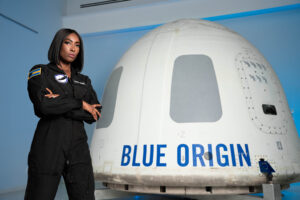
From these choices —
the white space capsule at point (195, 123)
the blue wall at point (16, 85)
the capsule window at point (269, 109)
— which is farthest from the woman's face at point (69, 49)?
the blue wall at point (16, 85)

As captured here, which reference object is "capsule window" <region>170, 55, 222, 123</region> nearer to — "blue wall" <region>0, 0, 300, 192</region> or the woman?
the woman

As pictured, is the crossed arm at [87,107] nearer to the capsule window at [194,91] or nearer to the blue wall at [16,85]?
the capsule window at [194,91]

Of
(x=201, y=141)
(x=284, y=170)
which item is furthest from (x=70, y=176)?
(x=284, y=170)

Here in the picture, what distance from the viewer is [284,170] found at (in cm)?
201

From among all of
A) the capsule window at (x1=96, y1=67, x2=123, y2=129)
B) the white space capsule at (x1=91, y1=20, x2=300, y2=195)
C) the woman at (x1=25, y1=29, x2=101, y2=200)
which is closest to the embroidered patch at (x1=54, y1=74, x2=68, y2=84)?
the woman at (x1=25, y1=29, x2=101, y2=200)

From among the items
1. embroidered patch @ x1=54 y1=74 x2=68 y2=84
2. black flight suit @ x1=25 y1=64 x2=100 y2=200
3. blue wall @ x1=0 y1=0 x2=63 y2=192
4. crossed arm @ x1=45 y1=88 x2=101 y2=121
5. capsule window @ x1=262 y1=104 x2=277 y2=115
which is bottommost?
black flight suit @ x1=25 y1=64 x2=100 y2=200

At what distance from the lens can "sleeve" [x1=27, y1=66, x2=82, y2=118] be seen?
127 cm

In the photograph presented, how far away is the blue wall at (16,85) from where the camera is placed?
3.84 m

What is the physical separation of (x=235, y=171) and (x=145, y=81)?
3.42ft

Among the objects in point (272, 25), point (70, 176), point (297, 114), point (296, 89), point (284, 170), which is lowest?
point (70, 176)

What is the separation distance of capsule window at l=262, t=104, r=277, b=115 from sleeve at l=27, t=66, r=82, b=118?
156 cm

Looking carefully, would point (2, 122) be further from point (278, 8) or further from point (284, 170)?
point (278, 8)

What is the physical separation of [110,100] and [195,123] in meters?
0.93

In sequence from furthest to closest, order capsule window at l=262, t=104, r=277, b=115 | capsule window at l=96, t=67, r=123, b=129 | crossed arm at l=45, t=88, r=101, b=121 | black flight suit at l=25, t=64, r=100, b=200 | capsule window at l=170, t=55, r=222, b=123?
→ capsule window at l=96, t=67, r=123, b=129 → capsule window at l=262, t=104, r=277, b=115 → capsule window at l=170, t=55, r=222, b=123 → crossed arm at l=45, t=88, r=101, b=121 → black flight suit at l=25, t=64, r=100, b=200
